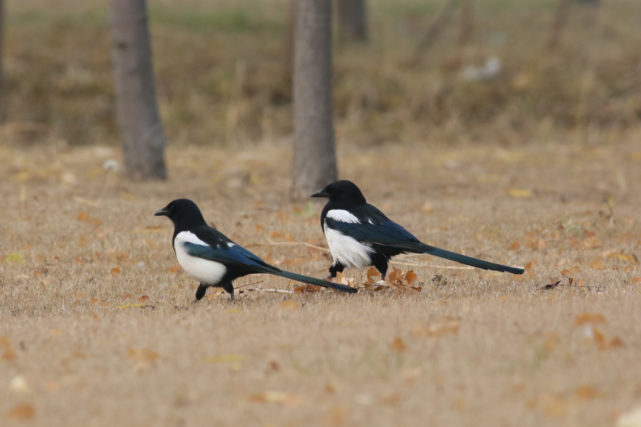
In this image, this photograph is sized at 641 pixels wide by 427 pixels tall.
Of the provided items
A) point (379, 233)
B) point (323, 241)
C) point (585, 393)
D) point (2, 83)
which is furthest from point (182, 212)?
point (2, 83)

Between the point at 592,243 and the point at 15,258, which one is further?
the point at 592,243

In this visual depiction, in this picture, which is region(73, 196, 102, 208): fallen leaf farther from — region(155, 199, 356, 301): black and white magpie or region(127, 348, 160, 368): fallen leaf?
region(127, 348, 160, 368): fallen leaf

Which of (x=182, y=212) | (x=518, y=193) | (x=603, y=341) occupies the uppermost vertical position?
(x=182, y=212)

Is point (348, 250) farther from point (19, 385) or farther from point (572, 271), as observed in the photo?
point (19, 385)

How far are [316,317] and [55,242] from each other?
12.8 ft

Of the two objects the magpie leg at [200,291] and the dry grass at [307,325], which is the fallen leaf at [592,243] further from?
the magpie leg at [200,291]

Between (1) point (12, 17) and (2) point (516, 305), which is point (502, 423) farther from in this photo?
(1) point (12, 17)

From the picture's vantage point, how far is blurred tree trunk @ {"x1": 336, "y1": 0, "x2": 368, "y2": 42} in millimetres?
23297

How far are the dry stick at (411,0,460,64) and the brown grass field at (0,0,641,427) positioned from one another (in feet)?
1.21

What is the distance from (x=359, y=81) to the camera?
1997cm

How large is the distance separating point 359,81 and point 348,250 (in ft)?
46.8

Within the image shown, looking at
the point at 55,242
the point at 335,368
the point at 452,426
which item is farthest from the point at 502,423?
the point at 55,242

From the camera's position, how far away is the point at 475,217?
9.30m

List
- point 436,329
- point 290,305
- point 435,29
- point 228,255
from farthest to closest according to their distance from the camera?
point 435,29 → point 228,255 → point 290,305 → point 436,329
